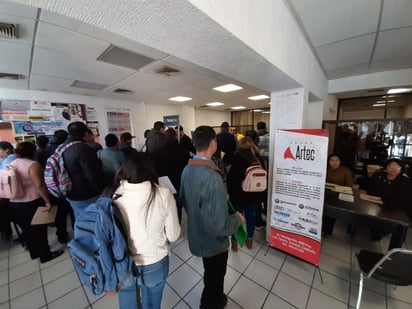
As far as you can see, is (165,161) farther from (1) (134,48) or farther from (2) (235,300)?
(2) (235,300)

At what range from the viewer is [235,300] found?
152cm

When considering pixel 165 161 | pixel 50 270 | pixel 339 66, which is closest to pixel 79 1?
pixel 165 161

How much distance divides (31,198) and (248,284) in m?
2.60

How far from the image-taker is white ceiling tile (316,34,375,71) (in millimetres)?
1916

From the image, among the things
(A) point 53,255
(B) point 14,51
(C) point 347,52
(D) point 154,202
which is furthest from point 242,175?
(B) point 14,51

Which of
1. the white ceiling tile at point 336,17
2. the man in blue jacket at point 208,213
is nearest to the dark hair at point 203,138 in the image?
the man in blue jacket at point 208,213

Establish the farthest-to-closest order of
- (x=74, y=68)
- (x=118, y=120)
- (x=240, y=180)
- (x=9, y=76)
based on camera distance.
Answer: (x=118, y=120) < (x=9, y=76) < (x=74, y=68) < (x=240, y=180)

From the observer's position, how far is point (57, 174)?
65.9 inches

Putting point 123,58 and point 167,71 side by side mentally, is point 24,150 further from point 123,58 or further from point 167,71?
point 167,71

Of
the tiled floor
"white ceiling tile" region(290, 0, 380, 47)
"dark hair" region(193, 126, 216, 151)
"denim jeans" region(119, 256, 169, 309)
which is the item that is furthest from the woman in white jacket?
"white ceiling tile" region(290, 0, 380, 47)

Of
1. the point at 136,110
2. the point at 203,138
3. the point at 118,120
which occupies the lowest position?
the point at 203,138

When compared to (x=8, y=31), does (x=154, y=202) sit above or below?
below

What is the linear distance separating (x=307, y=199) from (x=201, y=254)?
121 cm

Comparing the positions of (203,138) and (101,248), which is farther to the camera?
(203,138)
